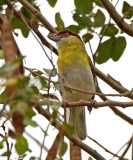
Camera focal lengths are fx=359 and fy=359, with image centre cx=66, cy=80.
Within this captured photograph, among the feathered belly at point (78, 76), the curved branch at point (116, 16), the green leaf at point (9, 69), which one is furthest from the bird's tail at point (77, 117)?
the green leaf at point (9, 69)

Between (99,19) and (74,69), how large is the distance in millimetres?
705

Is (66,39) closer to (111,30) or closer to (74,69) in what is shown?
(74,69)

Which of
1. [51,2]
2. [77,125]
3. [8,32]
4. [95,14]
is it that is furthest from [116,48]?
[8,32]

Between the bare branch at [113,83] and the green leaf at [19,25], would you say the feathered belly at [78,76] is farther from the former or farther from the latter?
the green leaf at [19,25]

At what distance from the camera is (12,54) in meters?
1.27

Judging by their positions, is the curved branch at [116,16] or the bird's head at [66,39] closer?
the curved branch at [116,16]

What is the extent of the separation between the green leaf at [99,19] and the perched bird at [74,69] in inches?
24.8

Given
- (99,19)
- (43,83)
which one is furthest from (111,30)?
(43,83)

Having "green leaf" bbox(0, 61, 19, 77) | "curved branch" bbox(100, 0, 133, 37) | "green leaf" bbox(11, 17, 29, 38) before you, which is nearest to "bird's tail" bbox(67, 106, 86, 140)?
"green leaf" bbox(11, 17, 29, 38)

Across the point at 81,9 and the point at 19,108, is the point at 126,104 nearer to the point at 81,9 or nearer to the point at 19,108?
the point at 81,9

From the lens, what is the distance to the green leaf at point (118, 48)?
373cm

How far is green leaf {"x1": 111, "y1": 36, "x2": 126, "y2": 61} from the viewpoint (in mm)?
3729

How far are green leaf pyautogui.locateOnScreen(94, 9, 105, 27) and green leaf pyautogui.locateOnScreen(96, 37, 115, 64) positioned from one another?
21cm

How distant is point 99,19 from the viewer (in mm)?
3662
